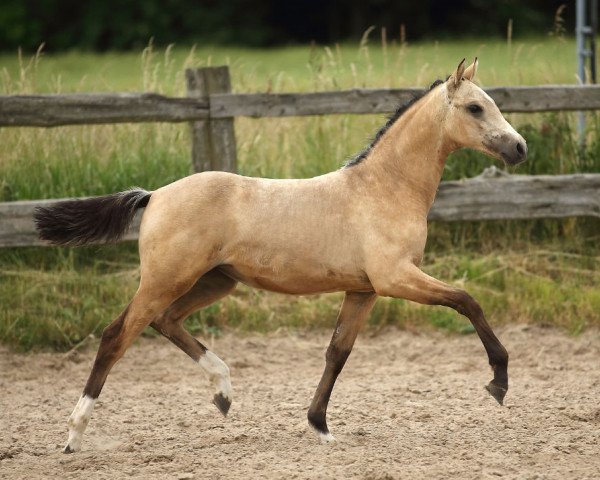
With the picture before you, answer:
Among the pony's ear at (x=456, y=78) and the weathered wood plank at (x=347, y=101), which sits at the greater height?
the pony's ear at (x=456, y=78)

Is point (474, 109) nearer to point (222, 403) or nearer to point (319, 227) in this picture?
point (319, 227)

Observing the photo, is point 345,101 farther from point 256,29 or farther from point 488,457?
point 256,29

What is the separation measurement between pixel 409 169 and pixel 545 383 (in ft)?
6.57

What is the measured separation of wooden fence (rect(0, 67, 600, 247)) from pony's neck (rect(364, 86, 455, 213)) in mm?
2385

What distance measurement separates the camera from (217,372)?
5.15 metres

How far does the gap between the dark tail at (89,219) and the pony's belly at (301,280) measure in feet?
1.92

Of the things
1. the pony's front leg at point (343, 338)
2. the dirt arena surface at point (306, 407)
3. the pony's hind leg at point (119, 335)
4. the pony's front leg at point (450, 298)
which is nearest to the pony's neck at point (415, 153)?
the pony's front leg at point (450, 298)

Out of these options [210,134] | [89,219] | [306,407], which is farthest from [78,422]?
[210,134]

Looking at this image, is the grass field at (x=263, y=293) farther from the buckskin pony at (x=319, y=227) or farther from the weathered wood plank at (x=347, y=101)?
the buckskin pony at (x=319, y=227)

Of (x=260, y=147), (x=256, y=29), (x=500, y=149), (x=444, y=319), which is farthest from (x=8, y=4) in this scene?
(x=500, y=149)

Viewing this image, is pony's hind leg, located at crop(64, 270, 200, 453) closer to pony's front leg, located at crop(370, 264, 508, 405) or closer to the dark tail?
the dark tail

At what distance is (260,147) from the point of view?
869 cm

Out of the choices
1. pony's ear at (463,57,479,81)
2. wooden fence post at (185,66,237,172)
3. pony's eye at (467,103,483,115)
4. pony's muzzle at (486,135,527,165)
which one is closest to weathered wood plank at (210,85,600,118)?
wooden fence post at (185,66,237,172)

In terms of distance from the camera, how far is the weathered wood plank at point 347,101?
297 inches
